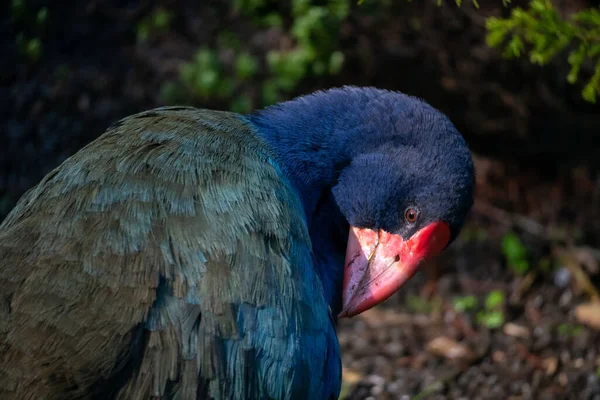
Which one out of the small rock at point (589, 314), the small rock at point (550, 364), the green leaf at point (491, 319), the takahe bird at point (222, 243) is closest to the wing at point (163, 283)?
the takahe bird at point (222, 243)

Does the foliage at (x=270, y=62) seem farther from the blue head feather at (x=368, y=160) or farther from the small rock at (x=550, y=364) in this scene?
the small rock at (x=550, y=364)

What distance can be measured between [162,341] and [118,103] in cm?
229

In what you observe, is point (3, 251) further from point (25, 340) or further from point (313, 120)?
point (313, 120)

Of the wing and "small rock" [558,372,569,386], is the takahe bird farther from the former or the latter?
"small rock" [558,372,569,386]

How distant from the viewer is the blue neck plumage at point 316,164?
114 inches

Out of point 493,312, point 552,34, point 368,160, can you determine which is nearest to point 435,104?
point 493,312

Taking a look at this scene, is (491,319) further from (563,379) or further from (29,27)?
(29,27)

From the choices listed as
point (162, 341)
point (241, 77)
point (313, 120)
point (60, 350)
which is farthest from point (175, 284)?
point (241, 77)

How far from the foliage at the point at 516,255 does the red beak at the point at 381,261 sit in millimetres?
1947

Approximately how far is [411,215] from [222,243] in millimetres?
800

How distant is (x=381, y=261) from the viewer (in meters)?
2.96

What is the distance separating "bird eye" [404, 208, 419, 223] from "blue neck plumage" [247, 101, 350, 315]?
0.24 metres

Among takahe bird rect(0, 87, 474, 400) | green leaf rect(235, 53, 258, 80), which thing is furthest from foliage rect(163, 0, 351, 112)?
takahe bird rect(0, 87, 474, 400)

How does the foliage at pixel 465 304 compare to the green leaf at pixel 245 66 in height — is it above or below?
below
